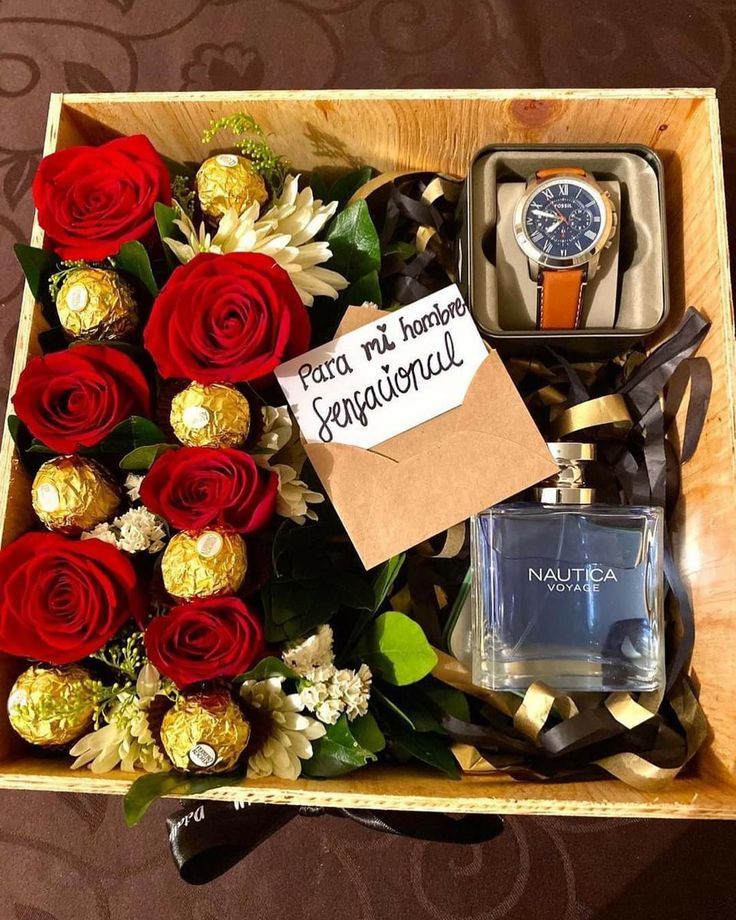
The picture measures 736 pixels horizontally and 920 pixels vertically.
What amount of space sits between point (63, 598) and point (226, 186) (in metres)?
0.38

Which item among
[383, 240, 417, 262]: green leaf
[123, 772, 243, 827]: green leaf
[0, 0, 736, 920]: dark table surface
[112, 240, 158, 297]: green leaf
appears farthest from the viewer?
[0, 0, 736, 920]: dark table surface

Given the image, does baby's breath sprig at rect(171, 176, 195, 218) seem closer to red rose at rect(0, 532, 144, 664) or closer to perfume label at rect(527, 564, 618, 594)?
red rose at rect(0, 532, 144, 664)

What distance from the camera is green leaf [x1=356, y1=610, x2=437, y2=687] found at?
631 millimetres

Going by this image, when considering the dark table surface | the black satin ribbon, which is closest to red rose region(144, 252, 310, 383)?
the black satin ribbon

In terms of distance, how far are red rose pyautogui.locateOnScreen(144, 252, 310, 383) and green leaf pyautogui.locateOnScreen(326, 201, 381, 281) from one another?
0.16 m

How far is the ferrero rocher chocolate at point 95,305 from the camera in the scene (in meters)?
0.63

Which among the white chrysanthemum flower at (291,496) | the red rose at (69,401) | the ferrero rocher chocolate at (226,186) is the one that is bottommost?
the white chrysanthemum flower at (291,496)

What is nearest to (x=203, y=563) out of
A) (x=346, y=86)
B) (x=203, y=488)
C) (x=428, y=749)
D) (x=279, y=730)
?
(x=203, y=488)

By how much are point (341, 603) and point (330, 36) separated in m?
0.94

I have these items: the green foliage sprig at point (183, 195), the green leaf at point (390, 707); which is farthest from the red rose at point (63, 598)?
the green foliage sprig at point (183, 195)

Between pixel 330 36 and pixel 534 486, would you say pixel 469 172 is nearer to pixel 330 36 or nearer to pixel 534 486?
pixel 534 486

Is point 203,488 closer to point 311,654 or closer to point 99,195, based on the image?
point 311,654

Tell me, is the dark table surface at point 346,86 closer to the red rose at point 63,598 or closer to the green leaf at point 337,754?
the green leaf at point 337,754

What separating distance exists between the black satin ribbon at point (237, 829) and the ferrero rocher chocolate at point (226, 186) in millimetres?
582
